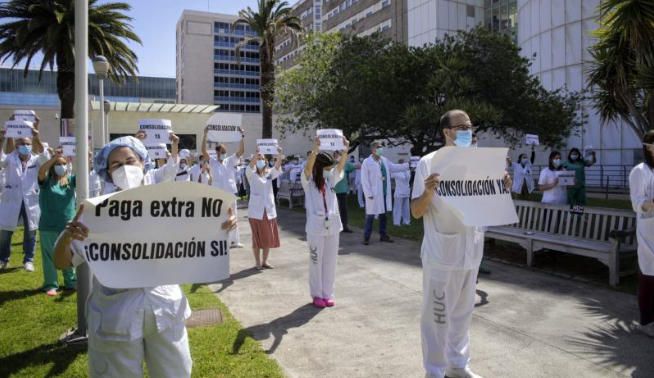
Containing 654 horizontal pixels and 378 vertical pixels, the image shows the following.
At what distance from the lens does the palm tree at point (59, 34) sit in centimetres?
2059

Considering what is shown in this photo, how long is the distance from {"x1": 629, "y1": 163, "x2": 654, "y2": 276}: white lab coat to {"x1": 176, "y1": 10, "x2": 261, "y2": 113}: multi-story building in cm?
10020

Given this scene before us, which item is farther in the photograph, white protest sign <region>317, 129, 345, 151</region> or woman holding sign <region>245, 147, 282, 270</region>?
woman holding sign <region>245, 147, 282, 270</region>

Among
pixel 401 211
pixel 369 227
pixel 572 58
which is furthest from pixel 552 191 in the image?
pixel 572 58

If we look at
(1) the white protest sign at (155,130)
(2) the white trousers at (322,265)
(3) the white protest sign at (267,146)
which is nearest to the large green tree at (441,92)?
(3) the white protest sign at (267,146)

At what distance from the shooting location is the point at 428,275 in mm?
3842

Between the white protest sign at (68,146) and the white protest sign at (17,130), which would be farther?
the white protest sign at (68,146)

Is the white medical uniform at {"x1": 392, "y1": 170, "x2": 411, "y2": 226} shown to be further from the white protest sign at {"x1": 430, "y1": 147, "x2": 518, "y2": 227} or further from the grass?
the white protest sign at {"x1": 430, "y1": 147, "x2": 518, "y2": 227}

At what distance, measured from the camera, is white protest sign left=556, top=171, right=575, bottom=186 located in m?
9.24

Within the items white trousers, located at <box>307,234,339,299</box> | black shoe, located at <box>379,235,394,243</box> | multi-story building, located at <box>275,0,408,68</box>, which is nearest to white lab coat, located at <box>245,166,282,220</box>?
white trousers, located at <box>307,234,339,299</box>

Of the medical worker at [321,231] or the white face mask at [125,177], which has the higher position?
the white face mask at [125,177]

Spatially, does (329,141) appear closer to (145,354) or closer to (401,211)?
(145,354)

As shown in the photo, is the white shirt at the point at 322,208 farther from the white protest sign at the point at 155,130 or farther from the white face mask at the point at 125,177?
the white face mask at the point at 125,177

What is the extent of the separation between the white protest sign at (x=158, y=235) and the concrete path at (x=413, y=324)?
200 centimetres

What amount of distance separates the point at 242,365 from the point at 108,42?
71.9ft
